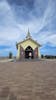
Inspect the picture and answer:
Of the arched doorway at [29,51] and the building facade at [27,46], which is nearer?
the building facade at [27,46]

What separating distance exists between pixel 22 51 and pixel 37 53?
2.54m

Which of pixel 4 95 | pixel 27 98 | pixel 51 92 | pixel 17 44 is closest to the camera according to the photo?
pixel 27 98

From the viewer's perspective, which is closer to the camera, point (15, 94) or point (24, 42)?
point (15, 94)

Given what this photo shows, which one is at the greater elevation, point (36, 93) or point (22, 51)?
point (22, 51)

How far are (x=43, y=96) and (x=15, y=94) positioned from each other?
0.72 metres

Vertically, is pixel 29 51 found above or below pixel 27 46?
below

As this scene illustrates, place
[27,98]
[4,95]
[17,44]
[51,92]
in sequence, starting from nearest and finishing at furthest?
[27,98], [4,95], [51,92], [17,44]

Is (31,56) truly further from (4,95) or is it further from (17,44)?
(4,95)

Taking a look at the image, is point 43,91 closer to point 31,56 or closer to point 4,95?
point 4,95

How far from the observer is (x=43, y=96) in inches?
151

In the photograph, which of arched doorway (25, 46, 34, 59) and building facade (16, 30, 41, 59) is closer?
building facade (16, 30, 41, 59)

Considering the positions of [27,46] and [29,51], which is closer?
[27,46]

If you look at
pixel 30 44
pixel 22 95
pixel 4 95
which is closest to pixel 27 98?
pixel 22 95

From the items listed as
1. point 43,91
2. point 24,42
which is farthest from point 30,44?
point 43,91
